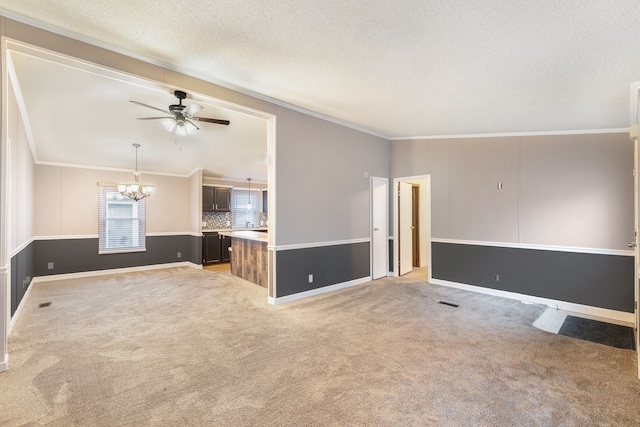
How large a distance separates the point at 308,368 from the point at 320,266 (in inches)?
91.6

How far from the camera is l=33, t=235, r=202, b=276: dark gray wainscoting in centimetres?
586

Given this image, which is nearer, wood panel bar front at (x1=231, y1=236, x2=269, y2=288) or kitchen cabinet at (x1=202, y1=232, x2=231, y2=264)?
wood panel bar front at (x1=231, y1=236, x2=269, y2=288)

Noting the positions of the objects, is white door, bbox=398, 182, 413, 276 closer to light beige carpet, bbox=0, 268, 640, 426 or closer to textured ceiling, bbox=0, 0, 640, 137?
light beige carpet, bbox=0, 268, 640, 426

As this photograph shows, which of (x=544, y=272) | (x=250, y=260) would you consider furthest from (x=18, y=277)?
(x=544, y=272)

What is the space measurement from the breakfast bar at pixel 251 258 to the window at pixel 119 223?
2586mm

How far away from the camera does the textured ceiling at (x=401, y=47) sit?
6.88 feet

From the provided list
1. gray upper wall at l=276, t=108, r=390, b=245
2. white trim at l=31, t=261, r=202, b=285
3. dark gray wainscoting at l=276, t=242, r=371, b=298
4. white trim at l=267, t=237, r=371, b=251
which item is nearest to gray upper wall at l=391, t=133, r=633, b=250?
gray upper wall at l=276, t=108, r=390, b=245

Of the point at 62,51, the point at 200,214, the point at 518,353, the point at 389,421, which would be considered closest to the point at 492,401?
the point at 389,421

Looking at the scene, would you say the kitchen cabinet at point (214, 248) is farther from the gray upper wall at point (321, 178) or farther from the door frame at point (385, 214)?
the door frame at point (385, 214)

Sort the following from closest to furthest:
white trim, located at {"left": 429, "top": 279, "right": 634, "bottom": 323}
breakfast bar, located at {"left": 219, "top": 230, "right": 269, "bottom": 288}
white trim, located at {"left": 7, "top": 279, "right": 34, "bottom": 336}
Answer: white trim, located at {"left": 7, "top": 279, "right": 34, "bottom": 336} → white trim, located at {"left": 429, "top": 279, "right": 634, "bottom": 323} → breakfast bar, located at {"left": 219, "top": 230, "right": 269, "bottom": 288}

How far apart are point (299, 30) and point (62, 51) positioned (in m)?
2.13

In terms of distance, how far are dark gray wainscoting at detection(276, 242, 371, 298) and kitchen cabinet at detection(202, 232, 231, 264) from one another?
4053mm

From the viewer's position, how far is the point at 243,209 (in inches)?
355

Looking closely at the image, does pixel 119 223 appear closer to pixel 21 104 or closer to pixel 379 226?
pixel 21 104
